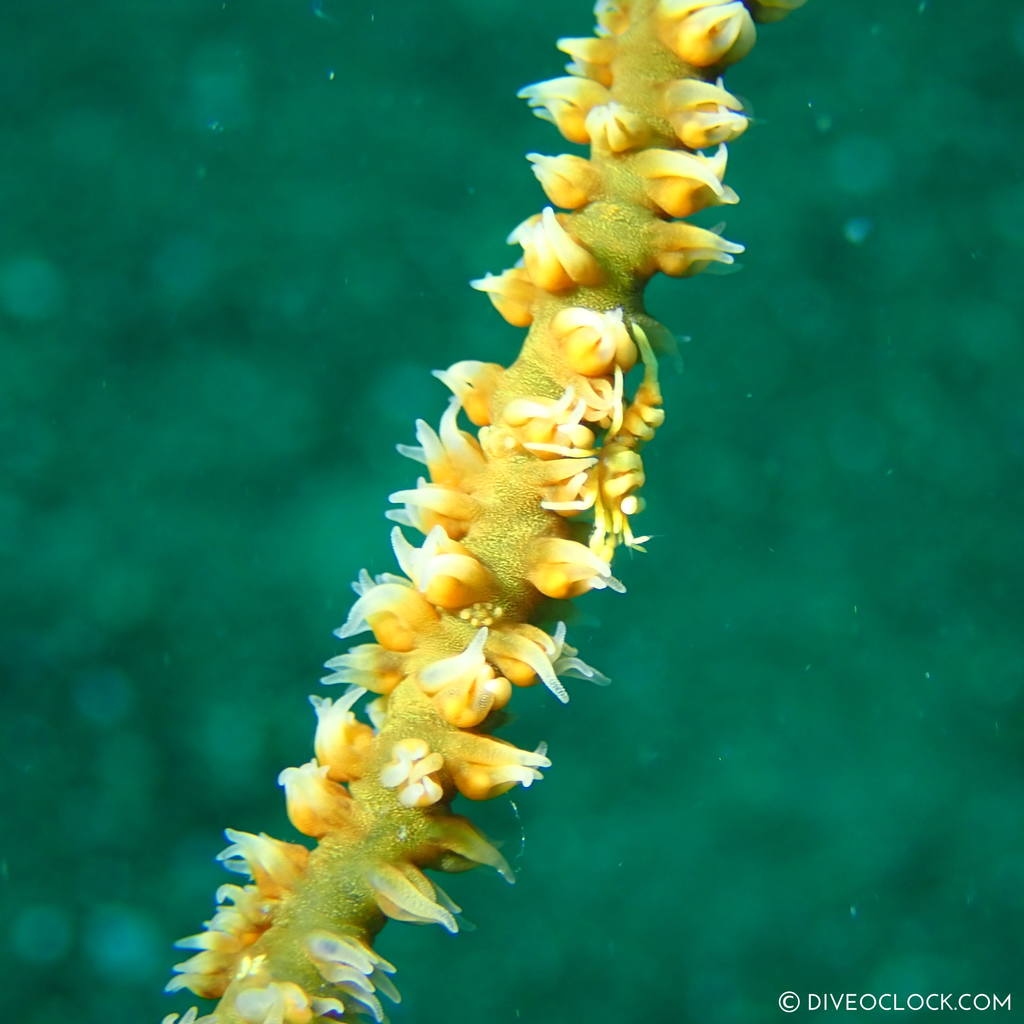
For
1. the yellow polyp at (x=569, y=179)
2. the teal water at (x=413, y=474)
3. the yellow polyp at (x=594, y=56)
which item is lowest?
the teal water at (x=413, y=474)

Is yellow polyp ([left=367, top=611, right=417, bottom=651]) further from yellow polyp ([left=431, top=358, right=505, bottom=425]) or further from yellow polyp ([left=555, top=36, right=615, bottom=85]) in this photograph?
yellow polyp ([left=555, top=36, right=615, bottom=85])

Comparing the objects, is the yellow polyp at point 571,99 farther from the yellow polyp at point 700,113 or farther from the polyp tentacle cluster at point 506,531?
the yellow polyp at point 700,113

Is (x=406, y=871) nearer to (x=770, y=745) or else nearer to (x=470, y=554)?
(x=470, y=554)

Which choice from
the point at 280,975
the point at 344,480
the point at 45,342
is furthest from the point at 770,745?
the point at 45,342

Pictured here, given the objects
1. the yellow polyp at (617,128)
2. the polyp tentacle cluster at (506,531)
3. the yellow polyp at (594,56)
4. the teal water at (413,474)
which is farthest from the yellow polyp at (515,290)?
the teal water at (413,474)

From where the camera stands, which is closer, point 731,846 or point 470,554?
point 470,554

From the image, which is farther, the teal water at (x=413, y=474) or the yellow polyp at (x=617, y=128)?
the teal water at (x=413, y=474)

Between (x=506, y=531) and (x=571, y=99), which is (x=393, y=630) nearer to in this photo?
(x=506, y=531)

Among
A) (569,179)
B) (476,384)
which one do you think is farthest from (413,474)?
(569,179)
